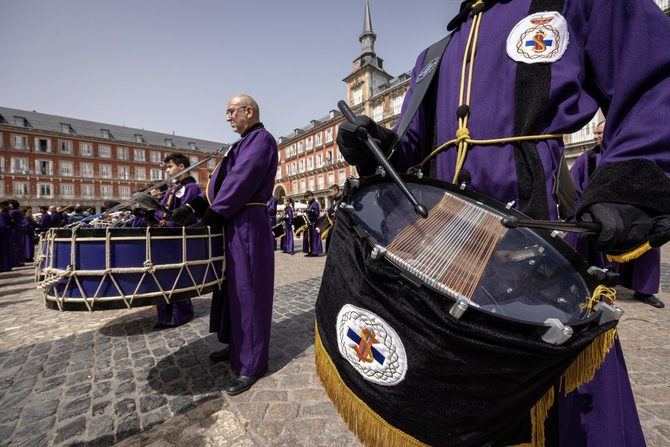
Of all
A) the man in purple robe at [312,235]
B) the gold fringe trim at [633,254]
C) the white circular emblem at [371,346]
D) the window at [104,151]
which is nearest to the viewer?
the white circular emblem at [371,346]

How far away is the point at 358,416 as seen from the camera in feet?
2.52

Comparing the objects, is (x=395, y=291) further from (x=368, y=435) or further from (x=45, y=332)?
(x=45, y=332)

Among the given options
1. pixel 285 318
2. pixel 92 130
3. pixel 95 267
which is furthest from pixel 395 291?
pixel 92 130

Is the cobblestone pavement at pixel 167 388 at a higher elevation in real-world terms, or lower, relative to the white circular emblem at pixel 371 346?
lower

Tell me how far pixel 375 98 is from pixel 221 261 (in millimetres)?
33673

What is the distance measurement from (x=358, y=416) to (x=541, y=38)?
1444mm

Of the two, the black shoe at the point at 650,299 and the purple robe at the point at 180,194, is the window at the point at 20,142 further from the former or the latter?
the black shoe at the point at 650,299

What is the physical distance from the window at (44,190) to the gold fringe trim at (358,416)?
187ft

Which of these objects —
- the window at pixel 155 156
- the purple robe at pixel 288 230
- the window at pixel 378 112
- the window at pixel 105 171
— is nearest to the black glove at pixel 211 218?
the purple robe at pixel 288 230

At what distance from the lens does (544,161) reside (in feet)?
3.42

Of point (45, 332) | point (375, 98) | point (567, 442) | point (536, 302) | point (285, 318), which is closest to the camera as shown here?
point (536, 302)

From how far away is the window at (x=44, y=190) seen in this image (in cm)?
4006

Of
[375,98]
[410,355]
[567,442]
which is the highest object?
[375,98]

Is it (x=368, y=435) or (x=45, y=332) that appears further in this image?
(x=45, y=332)
